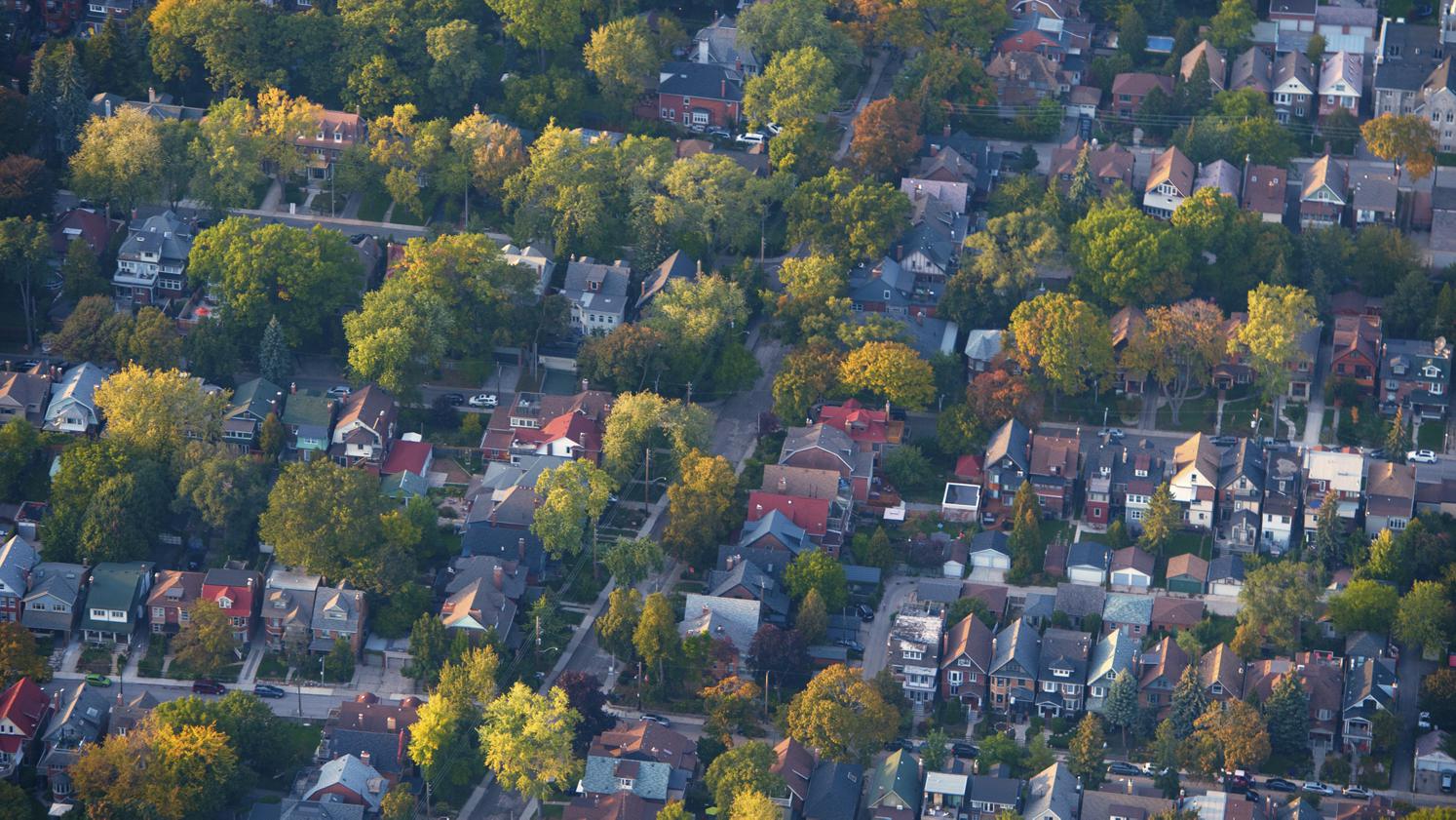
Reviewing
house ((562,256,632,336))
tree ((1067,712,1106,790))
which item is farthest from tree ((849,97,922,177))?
tree ((1067,712,1106,790))

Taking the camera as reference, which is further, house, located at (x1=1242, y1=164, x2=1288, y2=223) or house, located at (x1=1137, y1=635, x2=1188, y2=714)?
house, located at (x1=1242, y1=164, x2=1288, y2=223)

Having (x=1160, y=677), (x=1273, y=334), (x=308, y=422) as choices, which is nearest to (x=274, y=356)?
(x=308, y=422)

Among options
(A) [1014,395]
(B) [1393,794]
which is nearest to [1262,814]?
(B) [1393,794]

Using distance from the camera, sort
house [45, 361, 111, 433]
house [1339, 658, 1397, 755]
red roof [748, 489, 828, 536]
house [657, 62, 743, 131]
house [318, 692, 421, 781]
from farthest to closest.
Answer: house [657, 62, 743, 131], house [45, 361, 111, 433], red roof [748, 489, 828, 536], house [1339, 658, 1397, 755], house [318, 692, 421, 781]

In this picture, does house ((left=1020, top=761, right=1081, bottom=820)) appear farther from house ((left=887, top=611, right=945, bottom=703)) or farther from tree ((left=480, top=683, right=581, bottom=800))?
tree ((left=480, top=683, right=581, bottom=800))

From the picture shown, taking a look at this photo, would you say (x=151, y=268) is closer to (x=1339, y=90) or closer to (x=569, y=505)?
(x=569, y=505)

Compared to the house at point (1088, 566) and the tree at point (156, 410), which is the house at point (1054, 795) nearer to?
the house at point (1088, 566)
